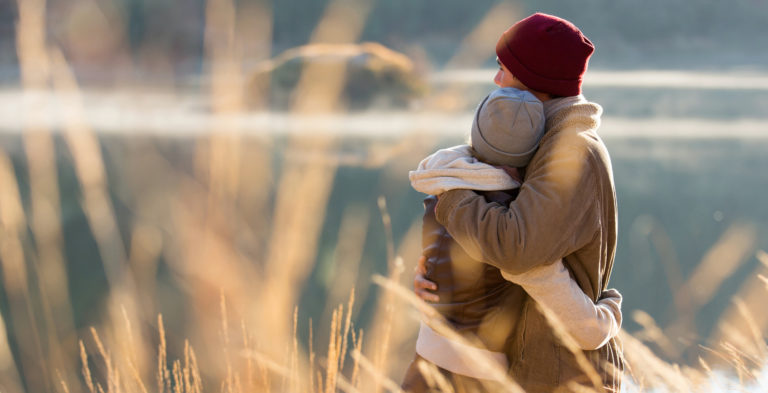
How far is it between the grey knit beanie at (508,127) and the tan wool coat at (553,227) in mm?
20

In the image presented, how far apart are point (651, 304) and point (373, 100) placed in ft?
40.2

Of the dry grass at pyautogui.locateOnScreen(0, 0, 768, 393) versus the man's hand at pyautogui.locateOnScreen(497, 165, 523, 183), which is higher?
the man's hand at pyautogui.locateOnScreen(497, 165, 523, 183)

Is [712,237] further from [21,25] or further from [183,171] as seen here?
[21,25]

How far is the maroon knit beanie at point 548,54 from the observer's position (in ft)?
3.02

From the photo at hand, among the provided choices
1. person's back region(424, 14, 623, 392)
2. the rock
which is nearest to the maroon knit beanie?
person's back region(424, 14, 623, 392)

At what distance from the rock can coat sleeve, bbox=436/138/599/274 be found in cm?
1526

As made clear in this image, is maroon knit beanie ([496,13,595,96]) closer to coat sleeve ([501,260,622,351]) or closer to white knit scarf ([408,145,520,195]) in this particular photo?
white knit scarf ([408,145,520,195])

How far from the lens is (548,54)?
0.92 meters

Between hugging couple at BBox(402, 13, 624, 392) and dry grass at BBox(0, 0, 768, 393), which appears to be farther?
dry grass at BBox(0, 0, 768, 393)

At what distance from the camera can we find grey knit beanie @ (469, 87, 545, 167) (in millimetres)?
895

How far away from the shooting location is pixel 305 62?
667 inches

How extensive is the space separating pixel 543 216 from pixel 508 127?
4.8 inches

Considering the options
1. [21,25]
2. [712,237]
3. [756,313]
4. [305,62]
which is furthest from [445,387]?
[305,62]

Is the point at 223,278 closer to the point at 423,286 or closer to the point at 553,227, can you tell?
the point at 423,286
